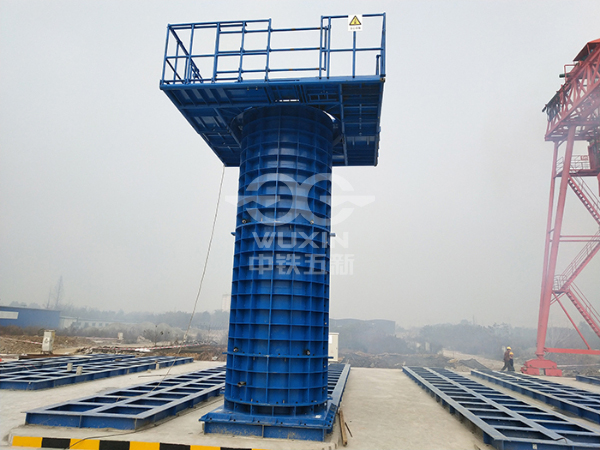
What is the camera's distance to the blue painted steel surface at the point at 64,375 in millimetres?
12406

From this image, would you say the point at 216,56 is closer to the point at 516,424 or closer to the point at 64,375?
the point at 516,424

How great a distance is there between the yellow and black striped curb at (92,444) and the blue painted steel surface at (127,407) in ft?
2.21

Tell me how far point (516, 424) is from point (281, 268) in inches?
250

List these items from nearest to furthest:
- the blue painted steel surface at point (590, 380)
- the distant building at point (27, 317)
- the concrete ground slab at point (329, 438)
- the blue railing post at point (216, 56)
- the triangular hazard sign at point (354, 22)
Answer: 1. the concrete ground slab at point (329, 438)
2. the blue railing post at point (216, 56)
3. the triangular hazard sign at point (354, 22)
4. the blue painted steel surface at point (590, 380)
5. the distant building at point (27, 317)

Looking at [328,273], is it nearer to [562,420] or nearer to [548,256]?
[562,420]

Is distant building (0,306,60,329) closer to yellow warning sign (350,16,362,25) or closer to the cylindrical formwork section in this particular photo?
the cylindrical formwork section

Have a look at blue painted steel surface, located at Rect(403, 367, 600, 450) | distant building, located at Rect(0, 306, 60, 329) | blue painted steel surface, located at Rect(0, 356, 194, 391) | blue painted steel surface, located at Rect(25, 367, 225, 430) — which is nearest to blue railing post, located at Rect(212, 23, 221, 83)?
blue painted steel surface, located at Rect(25, 367, 225, 430)

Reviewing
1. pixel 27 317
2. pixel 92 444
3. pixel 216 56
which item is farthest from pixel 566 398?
pixel 27 317

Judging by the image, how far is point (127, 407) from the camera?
9.27 m

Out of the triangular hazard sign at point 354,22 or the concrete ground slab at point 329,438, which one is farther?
the triangular hazard sign at point 354,22

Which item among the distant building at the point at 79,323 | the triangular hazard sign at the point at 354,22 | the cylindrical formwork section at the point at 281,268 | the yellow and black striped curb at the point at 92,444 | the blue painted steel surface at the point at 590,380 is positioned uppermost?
the triangular hazard sign at the point at 354,22

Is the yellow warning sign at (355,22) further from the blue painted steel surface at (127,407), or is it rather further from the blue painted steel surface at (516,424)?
the blue painted steel surface at (127,407)

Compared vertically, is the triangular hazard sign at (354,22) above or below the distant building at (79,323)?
above

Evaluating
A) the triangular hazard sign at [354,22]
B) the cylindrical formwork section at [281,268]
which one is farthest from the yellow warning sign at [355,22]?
the cylindrical formwork section at [281,268]
